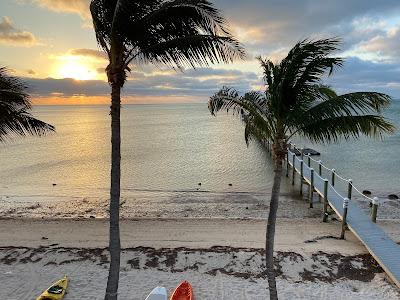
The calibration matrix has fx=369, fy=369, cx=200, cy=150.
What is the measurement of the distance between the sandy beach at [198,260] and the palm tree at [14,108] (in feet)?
14.4

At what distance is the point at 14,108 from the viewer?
12.8 metres

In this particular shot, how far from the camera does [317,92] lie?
774 centimetres

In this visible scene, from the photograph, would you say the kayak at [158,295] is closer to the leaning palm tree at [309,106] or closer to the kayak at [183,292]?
the kayak at [183,292]

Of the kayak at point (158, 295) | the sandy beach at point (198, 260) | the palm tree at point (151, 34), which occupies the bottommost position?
the sandy beach at point (198, 260)

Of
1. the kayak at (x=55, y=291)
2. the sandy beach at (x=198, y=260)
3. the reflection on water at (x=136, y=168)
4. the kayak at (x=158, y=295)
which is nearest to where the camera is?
the kayak at (x=158, y=295)

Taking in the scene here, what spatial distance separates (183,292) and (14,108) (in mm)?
8467

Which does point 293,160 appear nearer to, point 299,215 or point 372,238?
point 299,215

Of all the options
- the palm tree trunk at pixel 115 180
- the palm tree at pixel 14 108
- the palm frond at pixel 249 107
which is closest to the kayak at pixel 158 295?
the palm tree trunk at pixel 115 180

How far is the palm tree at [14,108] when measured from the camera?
12.3 meters

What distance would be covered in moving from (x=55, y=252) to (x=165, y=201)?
10.2m

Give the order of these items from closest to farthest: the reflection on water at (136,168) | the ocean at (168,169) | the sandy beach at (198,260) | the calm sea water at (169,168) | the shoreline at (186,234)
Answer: the sandy beach at (198,260), the shoreline at (186,234), the ocean at (168,169), the calm sea water at (169,168), the reflection on water at (136,168)

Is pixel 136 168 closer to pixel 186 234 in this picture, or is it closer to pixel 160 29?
pixel 186 234

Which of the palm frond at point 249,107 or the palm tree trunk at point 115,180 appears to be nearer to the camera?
the palm tree trunk at point 115,180

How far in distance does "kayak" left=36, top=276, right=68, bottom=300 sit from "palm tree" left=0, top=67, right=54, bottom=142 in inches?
223
